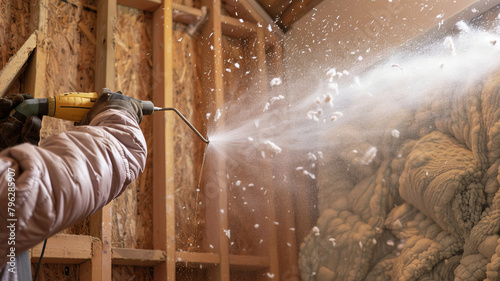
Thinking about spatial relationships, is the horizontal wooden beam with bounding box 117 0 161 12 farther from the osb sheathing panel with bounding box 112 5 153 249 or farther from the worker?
the worker

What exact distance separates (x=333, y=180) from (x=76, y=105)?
160 cm

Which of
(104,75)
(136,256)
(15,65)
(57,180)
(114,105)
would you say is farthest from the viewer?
(104,75)

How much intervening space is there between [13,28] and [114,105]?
1.42m

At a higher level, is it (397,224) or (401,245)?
(397,224)

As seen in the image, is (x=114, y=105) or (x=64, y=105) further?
(x=64, y=105)

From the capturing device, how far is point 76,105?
1.64 metres

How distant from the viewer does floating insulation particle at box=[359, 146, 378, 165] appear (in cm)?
264

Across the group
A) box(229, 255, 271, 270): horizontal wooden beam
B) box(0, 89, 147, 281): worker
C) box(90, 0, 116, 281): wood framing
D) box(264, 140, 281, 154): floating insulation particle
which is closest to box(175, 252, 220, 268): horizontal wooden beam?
box(229, 255, 271, 270): horizontal wooden beam

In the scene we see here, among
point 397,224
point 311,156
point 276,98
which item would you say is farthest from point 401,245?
point 276,98

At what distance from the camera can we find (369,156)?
2658 millimetres

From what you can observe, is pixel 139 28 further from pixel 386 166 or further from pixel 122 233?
pixel 386 166

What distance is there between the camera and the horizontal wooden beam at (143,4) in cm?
290

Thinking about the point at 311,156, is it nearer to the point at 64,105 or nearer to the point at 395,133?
the point at 395,133

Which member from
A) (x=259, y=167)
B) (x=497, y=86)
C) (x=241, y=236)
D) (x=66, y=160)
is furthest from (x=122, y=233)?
(x=497, y=86)
